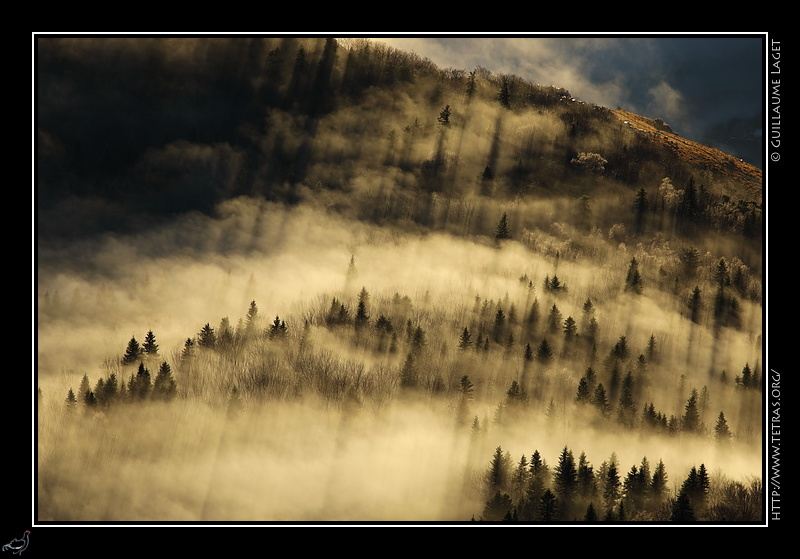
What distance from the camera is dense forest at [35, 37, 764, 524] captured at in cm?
2786

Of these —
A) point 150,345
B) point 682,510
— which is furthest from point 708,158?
point 150,345

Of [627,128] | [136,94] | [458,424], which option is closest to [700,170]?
[627,128]

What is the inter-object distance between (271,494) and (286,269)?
7.91 meters

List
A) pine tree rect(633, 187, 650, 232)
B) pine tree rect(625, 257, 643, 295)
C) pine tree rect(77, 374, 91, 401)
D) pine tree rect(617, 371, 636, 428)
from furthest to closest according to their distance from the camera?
1. pine tree rect(633, 187, 650, 232)
2. pine tree rect(625, 257, 643, 295)
3. pine tree rect(617, 371, 636, 428)
4. pine tree rect(77, 374, 91, 401)

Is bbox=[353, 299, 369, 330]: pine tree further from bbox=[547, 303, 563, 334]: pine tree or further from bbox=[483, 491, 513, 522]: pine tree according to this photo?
bbox=[483, 491, 513, 522]: pine tree

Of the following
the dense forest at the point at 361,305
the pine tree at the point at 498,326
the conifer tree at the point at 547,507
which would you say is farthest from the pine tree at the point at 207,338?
the conifer tree at the point at 547,507

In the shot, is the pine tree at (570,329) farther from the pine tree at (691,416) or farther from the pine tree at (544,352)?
the pine tree at (691,416)

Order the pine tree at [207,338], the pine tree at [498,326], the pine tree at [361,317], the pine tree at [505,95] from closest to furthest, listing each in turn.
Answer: the pine tree at [207,338] → the pine tree at [361,317] → the pine tree at [498,326] → the pine tree at [505,95]

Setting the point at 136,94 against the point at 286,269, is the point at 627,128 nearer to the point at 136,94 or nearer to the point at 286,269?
the point at 286,269

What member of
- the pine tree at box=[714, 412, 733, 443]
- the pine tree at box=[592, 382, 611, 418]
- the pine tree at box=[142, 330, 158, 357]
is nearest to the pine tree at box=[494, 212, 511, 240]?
the pine tree at box=[592, 382, 611, 418]

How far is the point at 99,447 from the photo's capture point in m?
27.9

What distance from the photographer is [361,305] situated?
29656 millimetres

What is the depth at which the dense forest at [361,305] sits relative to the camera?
2786cm

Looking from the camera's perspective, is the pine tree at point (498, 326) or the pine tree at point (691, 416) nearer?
the pine tree at point (691, 416)
